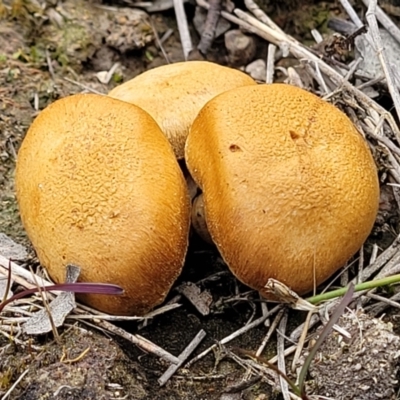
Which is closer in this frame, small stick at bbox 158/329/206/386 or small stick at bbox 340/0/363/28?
small stick at bbox 158/329/206/386

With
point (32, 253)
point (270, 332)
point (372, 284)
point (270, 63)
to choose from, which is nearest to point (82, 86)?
point (270, 63)

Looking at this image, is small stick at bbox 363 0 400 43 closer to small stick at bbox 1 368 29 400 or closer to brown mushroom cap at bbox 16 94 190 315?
brown mushroom cap at bbox 16 94 190 315

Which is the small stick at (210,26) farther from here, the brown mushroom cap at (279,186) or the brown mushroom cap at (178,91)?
the brown mushroom cap at (279,186)

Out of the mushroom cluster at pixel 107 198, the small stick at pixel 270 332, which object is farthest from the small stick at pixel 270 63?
the small stick at pixel 270 332

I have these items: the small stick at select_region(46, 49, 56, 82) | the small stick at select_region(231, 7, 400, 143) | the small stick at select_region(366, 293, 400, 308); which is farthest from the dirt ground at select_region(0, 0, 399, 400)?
the small stick at select_region(366, 293, 400, 308)

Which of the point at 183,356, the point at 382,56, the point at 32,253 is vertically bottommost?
the point at 183,356

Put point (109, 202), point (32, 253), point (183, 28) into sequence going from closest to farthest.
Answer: point (109, 202)
point (32, 253)
point (183, 28)

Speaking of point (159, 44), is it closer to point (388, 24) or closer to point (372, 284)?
point (388, 24)
